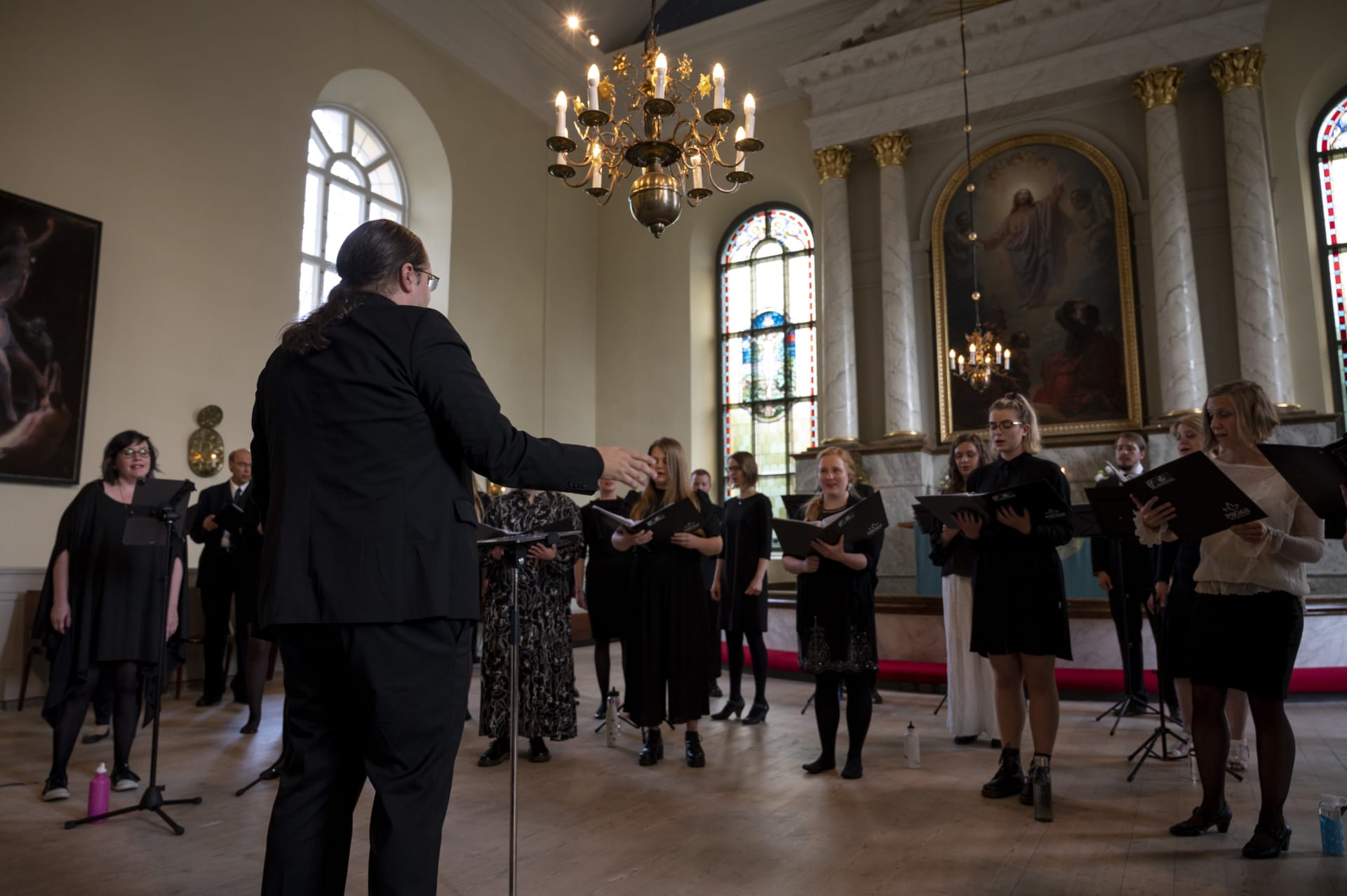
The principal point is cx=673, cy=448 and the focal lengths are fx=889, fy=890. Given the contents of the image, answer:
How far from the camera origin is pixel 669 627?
455cm

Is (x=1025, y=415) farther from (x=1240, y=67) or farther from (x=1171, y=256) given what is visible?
(x=1240, y=67)

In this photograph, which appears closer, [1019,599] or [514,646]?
[514,646]

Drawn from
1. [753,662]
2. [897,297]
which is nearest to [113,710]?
[753,662]

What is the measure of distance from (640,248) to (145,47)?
7216 millimetres

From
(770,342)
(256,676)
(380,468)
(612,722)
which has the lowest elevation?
(612,722)

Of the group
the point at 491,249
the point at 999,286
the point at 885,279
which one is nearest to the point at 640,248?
the point at 491,249

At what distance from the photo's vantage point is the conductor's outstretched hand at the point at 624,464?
213 cm

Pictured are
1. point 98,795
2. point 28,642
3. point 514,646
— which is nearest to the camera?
point 514,646

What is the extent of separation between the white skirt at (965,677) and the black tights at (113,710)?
418 cm

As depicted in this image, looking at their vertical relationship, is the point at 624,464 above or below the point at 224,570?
above

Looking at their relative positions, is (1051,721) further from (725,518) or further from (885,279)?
(885,279)

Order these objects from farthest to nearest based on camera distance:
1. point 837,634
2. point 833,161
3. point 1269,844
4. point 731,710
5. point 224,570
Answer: point 833,161 < point 224,570 < point 731,710 < point 837,634 < point 1269,844

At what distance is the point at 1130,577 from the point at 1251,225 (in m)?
5.91

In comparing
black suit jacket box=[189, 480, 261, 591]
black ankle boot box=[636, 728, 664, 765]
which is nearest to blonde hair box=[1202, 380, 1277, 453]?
black ankle boot box=[636, 728, 664, 765]
